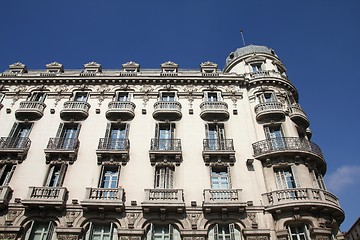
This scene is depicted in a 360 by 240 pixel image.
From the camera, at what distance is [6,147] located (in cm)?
1912

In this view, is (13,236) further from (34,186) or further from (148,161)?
Answer: (148,161)

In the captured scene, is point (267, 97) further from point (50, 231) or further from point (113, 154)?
point (50, 231)

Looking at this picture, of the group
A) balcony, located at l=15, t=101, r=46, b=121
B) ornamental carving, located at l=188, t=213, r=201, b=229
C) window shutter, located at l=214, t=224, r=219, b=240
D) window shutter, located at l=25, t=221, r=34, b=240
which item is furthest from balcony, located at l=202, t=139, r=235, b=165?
balcony, located at l=15, t=101, r=46, b=121

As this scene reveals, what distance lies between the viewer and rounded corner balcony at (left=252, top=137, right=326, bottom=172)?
18141 mm

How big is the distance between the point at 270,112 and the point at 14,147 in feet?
59.2

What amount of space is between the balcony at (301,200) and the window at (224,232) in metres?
2.31

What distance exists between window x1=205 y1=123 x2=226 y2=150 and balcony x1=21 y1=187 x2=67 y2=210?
946 centimetres

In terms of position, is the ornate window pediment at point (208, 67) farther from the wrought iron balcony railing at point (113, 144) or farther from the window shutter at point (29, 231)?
the window shutter at point (29, 231)

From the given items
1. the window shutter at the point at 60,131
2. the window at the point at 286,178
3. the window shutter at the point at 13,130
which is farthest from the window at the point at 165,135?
the window shutter at the point at 13,130

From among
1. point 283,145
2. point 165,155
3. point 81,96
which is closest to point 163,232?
point 165,155

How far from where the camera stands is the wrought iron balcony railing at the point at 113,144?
19.1 m

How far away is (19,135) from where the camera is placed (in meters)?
20.7

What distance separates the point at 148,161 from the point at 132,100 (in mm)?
6478

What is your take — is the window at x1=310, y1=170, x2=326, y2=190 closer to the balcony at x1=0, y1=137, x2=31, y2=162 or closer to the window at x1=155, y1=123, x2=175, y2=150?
the window at x1=155, y1=123, x2=175, y2=150
